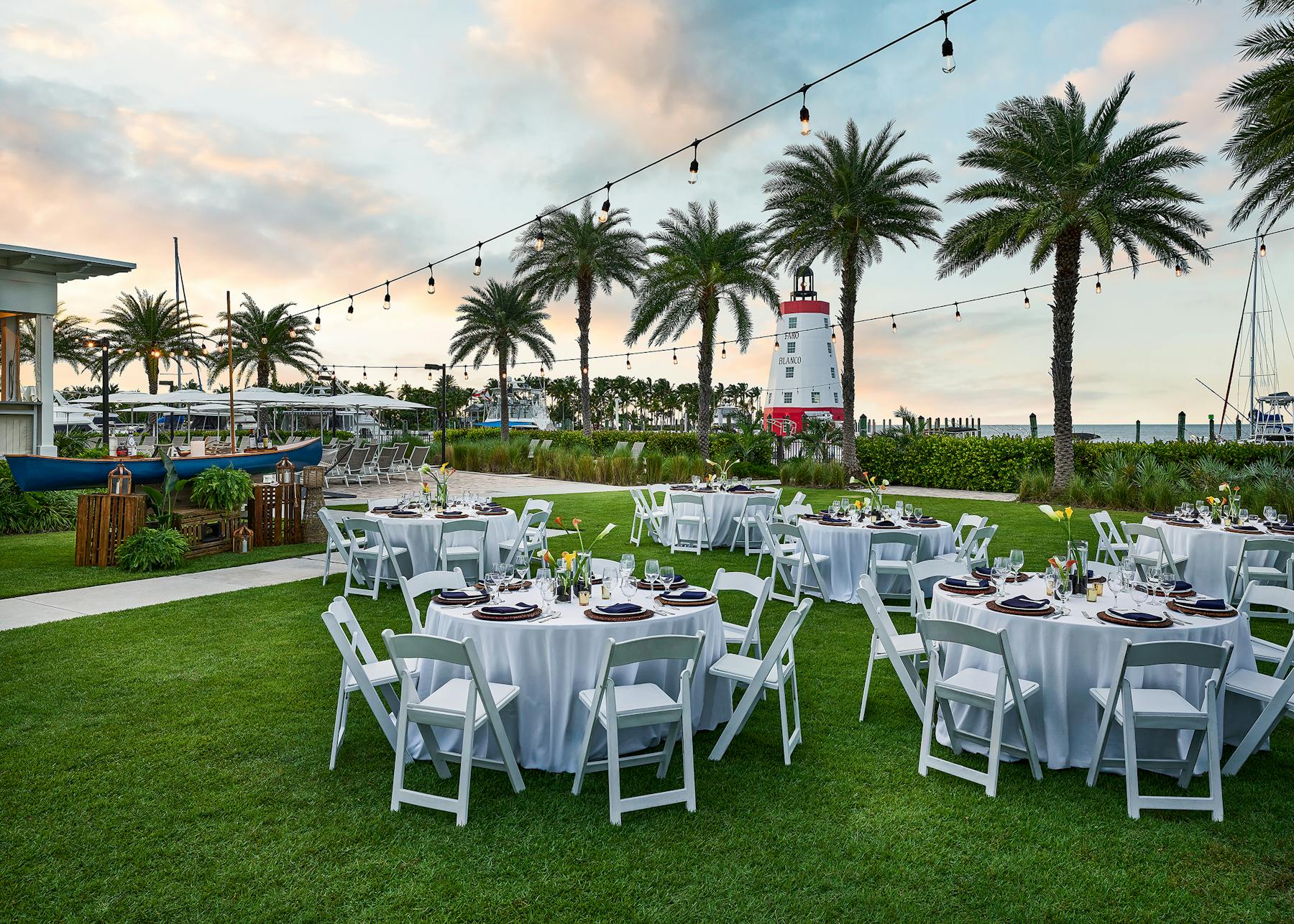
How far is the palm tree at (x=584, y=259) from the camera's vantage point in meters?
27.5

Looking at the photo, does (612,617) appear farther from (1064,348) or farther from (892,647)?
(1064,348)

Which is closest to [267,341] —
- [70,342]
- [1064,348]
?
[70,342]

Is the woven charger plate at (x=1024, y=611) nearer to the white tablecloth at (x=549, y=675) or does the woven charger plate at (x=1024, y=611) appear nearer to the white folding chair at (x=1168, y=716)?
the white folding chair at (x=1168, y=716)

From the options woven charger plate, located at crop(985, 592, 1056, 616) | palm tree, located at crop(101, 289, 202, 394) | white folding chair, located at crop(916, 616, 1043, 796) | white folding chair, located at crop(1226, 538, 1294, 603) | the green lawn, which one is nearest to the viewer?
the green lawn

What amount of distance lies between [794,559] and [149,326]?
35.8 metres

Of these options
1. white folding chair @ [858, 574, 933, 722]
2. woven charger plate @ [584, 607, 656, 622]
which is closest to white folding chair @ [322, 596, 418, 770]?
woven charger plate @ [584, 607, 656, 622]

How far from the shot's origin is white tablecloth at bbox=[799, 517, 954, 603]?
8.02 metres

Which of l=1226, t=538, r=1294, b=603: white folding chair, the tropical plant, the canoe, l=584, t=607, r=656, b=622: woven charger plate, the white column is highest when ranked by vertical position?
the white column

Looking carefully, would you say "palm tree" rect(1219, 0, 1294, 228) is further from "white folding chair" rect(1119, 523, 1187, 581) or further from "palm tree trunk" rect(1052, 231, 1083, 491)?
"white folding chair" rect(1119, 523, 1187, 581)

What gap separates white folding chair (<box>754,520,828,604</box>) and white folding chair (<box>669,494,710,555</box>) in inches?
86.5

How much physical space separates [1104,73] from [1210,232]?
13.7 feet

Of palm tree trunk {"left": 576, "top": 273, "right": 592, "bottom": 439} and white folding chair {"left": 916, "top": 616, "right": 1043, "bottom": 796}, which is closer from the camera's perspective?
white folding chair {"left": 916, "top": 616, "right": 1043, "bottom": 796}

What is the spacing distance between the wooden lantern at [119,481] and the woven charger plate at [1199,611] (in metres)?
11.1

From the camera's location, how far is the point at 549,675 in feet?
12.6
